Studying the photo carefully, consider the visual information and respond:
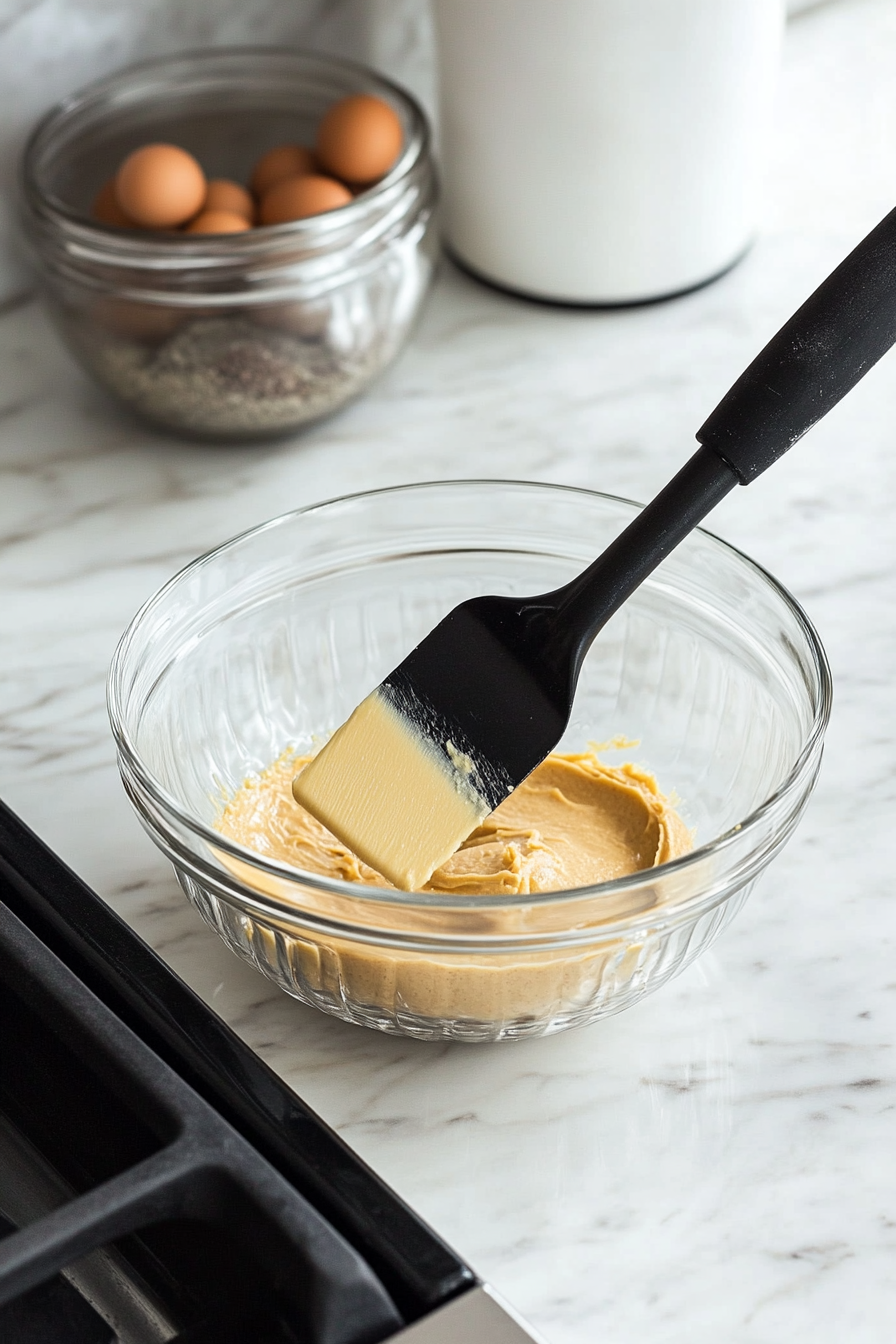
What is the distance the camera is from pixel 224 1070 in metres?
0.62

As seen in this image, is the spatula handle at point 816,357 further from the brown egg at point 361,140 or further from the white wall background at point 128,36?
the white wall background at point 128,36

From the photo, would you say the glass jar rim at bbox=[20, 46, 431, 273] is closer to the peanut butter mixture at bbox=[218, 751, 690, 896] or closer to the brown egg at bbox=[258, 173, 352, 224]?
the brown egg at bbox=[258, 173, 352, 224]

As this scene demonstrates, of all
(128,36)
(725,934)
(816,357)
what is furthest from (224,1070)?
(128,36)

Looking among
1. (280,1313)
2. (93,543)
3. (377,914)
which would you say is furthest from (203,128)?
(280,1313)

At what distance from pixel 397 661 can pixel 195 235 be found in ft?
1.15

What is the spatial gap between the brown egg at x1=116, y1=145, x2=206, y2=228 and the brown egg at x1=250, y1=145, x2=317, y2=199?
0.27 ft

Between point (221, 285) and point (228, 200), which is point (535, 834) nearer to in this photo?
point (221, 285)

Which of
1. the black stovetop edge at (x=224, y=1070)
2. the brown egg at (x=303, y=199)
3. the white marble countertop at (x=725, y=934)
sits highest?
the brown egg at (x=303, y=199)

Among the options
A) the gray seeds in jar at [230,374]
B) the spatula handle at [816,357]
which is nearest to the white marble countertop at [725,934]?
the gray seeds in jar at [230,374]

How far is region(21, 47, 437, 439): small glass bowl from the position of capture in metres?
1.01

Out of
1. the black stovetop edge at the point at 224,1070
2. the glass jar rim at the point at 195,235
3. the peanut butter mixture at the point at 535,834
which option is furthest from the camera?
the glass jar rim at the point at 195,235

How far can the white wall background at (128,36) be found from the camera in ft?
3.84

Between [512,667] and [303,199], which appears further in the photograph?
[303,199]

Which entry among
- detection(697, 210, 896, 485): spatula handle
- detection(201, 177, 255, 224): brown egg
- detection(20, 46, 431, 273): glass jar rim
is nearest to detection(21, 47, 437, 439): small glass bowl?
detection(20, 46, 431, 273): glass jar rim
